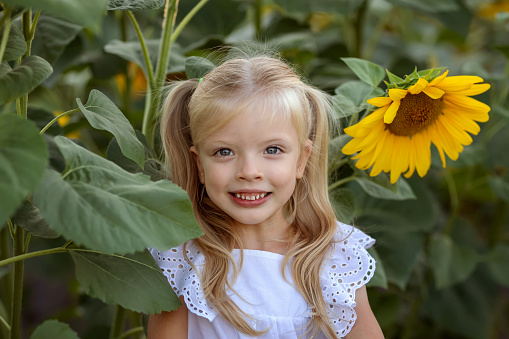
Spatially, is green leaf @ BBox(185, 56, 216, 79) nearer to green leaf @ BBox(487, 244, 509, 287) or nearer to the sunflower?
the sunflower

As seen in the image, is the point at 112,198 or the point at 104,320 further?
the point at 104,320

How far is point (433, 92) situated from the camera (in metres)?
0.81

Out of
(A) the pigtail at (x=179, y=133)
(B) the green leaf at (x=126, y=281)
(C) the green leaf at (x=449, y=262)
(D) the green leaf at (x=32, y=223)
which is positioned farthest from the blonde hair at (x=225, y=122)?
(C) the green leaf at (x=449, y=262)

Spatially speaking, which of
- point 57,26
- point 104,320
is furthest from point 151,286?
point 104,320

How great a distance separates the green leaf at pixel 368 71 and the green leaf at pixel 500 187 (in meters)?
0.48

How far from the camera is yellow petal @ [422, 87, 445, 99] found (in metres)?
0.80

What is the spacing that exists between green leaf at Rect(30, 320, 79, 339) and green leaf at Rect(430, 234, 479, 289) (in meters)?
0.81

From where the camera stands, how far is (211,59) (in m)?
0.99

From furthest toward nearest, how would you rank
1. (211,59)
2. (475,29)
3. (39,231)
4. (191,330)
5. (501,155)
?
(475,29)
(501,155)
(211,59)
(191,330)
(39,231)

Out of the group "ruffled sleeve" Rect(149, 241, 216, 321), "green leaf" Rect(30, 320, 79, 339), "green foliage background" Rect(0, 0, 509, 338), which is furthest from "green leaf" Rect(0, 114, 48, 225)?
"ruffled sleeve" Rect(149, 241, 216, 321)

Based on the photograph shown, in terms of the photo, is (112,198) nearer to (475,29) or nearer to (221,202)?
(221,202)

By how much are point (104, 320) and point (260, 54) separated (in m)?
0.78

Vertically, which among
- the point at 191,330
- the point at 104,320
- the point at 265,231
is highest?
the point at 265,231

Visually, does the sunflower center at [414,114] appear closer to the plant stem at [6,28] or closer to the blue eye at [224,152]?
the blue eye at [224,152]
